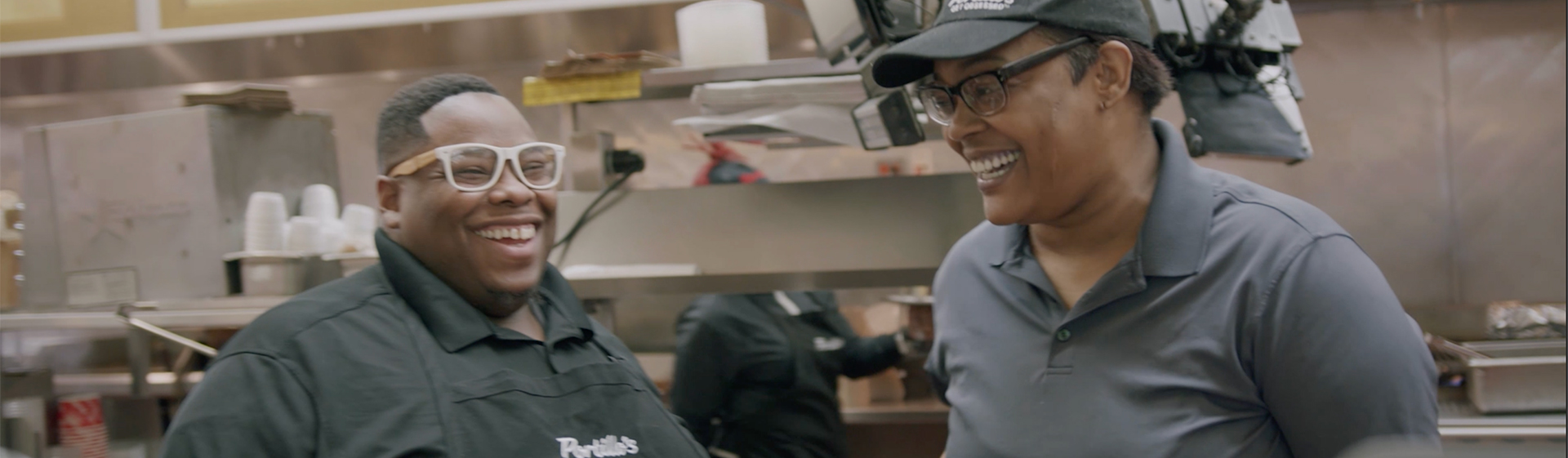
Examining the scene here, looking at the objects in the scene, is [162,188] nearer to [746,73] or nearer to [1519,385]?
[746,73]

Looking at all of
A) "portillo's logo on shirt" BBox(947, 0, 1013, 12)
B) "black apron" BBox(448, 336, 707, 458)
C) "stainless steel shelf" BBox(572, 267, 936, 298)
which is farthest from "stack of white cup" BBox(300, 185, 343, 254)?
"portillo's logo on shirt" BBox(947, 0, 1013, 12)

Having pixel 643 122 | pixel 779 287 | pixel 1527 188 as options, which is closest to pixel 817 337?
pixel 779 287

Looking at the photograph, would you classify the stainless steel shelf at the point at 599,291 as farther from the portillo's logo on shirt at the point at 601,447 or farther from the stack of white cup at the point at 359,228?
the portillo's logo on shirt at the point at 601,447

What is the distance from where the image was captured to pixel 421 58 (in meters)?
3.95

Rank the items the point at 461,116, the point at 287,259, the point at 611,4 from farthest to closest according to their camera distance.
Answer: the point at 611,4 → the point at 287,259 → the point at 461,116

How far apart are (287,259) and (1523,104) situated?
12.6ft

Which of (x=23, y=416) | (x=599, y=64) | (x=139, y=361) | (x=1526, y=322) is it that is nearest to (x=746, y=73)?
(x=599, y=64)

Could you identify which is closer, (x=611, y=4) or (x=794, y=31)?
(x=611, y=4)

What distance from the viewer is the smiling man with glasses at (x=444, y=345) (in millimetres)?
1237

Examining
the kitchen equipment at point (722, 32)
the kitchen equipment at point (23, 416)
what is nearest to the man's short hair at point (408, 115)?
the kitchen equipment at point (722, 32)

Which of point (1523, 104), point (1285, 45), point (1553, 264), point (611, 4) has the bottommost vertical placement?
point (1553, 264)

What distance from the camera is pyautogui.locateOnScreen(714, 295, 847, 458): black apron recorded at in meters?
2.77

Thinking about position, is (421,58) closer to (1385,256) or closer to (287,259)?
(287,259)

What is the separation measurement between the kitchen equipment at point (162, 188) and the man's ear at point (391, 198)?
125 cm
